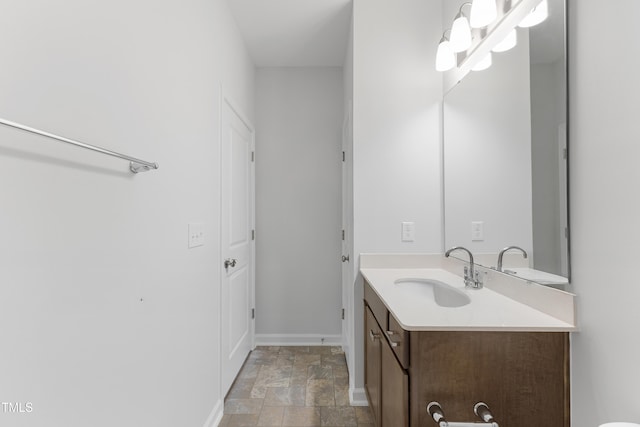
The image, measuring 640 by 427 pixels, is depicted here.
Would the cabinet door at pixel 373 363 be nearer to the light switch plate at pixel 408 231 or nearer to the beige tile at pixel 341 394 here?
the beige tile at pixel 341 394

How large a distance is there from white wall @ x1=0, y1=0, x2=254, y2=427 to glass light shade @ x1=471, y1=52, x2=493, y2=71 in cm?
142

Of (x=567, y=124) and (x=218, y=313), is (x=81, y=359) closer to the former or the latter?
(x=218, y=313)

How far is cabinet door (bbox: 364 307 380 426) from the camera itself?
1494mm

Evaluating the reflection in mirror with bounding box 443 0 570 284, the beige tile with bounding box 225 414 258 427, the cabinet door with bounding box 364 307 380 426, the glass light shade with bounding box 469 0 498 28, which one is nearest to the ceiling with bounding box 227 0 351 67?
the glass light shade with bounding box 469 0 498 28

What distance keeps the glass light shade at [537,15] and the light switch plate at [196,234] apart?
1656 mm

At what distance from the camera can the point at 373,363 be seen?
1.63m

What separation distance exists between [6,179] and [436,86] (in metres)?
2.06

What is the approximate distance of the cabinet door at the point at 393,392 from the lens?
1.04m

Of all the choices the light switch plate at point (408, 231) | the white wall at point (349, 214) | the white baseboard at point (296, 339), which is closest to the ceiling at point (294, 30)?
the white wall at point (349, 214)

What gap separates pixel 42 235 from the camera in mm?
719

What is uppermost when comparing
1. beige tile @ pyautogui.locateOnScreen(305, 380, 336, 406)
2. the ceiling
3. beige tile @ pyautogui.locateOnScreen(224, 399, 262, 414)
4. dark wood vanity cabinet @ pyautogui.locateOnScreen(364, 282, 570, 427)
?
the ceiling

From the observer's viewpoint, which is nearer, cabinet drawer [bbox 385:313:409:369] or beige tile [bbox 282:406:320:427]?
cabinet drawer [bbox 385:313:409:369]

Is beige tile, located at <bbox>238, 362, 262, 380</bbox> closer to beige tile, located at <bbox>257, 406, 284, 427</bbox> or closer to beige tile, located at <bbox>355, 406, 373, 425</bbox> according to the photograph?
beige tile, located at <bbox>257, 406, 284, 427</bbox>

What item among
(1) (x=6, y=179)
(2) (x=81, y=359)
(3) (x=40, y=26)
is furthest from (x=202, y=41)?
(2) (x=81, y=359)
